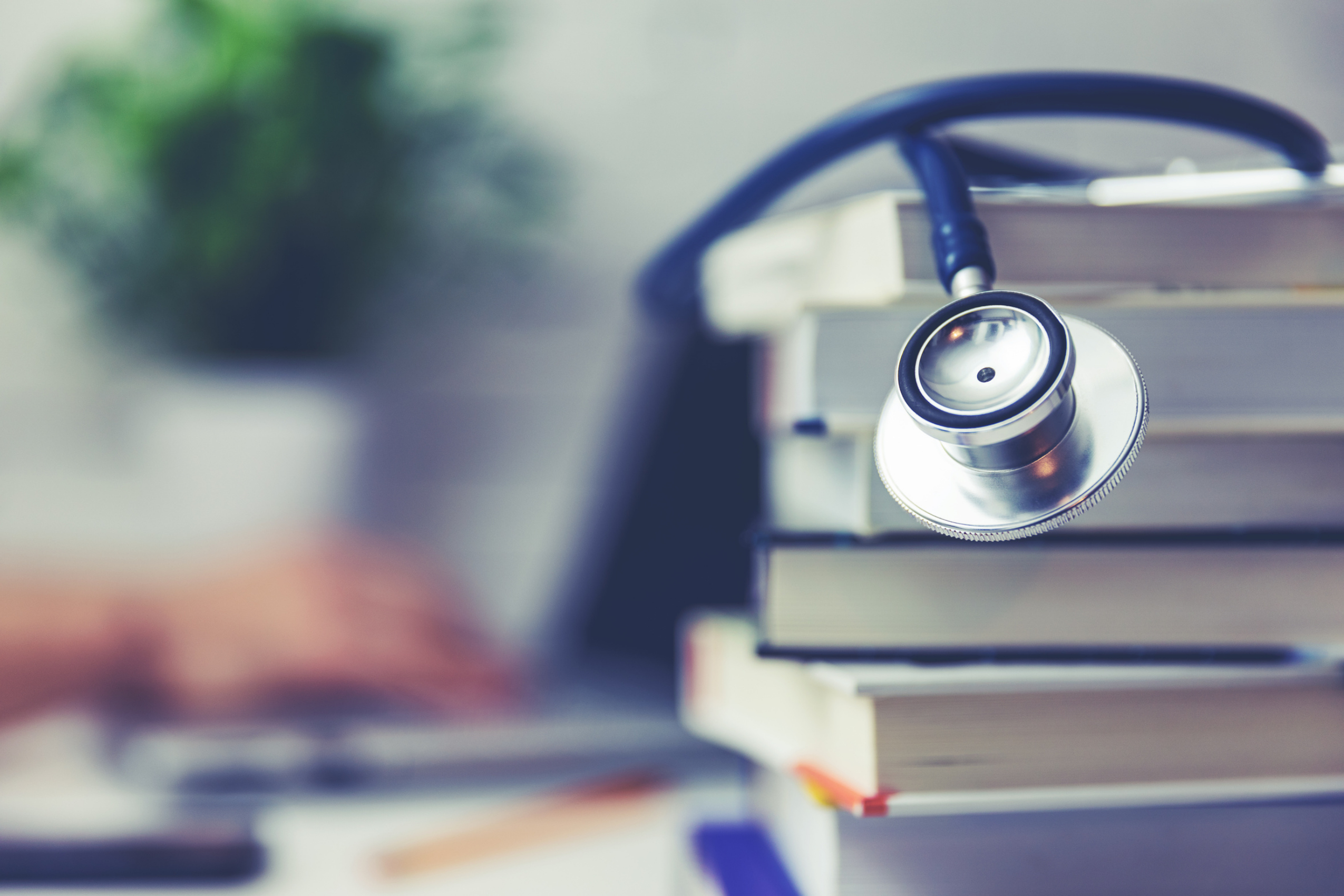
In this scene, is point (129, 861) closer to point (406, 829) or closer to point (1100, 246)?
point (406, 829)

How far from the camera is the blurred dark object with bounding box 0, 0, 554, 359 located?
0.56 metres

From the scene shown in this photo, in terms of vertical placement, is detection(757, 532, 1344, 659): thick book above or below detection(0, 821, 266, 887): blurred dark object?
above

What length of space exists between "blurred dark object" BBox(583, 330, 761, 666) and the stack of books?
0.25m

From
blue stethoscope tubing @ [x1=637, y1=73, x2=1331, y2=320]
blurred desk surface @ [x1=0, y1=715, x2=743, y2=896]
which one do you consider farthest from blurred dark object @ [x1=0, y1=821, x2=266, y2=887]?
blue stethoscope tubing @ [x1=637, y1=73, x2=1331, y2=320]

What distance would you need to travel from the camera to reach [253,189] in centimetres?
56

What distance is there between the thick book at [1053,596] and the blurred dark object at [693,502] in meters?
0.24

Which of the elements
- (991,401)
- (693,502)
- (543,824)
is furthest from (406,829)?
(991,401)

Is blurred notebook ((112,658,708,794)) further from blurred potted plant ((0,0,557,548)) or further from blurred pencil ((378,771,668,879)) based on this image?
blurred potted plant ((0,0,557,548))

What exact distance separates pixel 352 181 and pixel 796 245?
0.38m

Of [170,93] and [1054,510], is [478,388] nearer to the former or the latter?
[170,93]

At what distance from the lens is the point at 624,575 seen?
0.60m

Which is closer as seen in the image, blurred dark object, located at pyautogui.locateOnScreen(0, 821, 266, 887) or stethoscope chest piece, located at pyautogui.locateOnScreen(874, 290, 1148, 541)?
stethoscope chest piece, located at pyautogui.locateOnScreen(874, 290, 1148, 541)

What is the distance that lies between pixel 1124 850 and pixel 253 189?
1.75ft

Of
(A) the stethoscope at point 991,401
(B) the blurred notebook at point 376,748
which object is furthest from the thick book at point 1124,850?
(B) the blurred notebook at point 376,748
